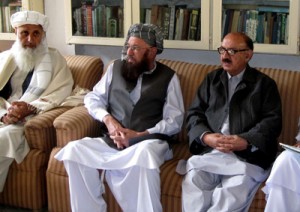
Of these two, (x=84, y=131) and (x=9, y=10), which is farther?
(x=9, y=10)

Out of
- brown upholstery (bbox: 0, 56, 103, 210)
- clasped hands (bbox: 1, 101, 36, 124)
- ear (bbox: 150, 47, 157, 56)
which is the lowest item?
brown upholstery (bbox: 0, 56, 103, 210)

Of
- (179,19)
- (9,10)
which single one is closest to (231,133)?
(179,19)

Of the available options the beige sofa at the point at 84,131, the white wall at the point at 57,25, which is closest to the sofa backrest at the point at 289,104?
the beige sofa at the point at 84,131

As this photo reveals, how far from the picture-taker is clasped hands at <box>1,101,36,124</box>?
2.97 m

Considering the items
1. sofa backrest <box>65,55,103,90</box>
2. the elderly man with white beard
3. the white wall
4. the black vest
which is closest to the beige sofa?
the black vest

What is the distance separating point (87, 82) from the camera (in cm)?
338

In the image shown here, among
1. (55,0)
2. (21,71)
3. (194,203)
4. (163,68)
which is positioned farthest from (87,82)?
(194,203)

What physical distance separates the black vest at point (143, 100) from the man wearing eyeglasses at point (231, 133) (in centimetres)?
20

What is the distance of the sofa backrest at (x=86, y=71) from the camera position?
11.1ft

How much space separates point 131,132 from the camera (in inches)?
107

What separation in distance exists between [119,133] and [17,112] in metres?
0.71

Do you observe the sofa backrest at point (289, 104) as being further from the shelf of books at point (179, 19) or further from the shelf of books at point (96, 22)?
the shelf of books at point (96, 22)

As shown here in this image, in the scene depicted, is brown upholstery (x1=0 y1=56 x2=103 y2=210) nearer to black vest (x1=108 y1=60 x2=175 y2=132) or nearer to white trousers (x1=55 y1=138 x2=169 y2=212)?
white trousers (x1=55 y1=138 x2=169 y2=212)

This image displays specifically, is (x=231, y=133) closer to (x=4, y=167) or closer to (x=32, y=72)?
(x=4, y=167)
